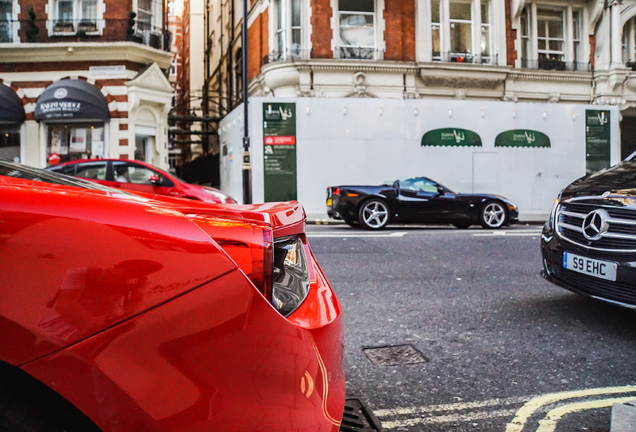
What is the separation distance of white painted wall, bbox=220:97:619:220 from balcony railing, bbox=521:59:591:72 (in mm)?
1768

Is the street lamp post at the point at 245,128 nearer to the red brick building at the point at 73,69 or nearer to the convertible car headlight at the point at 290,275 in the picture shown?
the red brick building at the point at 73,69

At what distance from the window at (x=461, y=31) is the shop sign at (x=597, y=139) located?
5.06 metres

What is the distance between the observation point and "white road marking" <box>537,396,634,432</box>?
245cm

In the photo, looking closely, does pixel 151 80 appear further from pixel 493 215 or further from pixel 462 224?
pixel 493 215

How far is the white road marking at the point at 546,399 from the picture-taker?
2.48m

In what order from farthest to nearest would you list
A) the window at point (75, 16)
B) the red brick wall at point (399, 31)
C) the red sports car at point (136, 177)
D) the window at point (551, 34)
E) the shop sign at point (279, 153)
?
the window at point (551, 34) → the red brick wall at point (399, 31) → the window at point (75, 16) → the shop sign at point (279, 153) → the red sports car at point (136, 177)

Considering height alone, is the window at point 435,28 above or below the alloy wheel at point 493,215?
above

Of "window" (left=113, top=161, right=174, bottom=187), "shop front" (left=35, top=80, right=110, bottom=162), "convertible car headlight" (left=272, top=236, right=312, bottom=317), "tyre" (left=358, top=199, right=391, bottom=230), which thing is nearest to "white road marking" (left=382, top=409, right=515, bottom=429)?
"convertible car headlight" (left=272, top=236, right=312, bottom=317)

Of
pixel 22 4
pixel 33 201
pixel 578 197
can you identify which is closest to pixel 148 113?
pixel 22 4

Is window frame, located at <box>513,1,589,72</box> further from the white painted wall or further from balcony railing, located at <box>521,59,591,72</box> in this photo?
the white painted wall

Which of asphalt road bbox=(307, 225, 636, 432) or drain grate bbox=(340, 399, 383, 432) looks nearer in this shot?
drain grate bbox=(340, 399, 383, 432)

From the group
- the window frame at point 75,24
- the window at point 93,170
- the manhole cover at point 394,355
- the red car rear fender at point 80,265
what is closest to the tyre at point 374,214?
the window at point 93,170

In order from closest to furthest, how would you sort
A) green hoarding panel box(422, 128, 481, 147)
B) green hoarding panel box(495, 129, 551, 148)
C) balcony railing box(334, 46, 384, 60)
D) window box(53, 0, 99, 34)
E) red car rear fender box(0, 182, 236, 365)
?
1. red car rear fender box(0, 182, 236, 365)
2. window box(53, 0, 99, 34)
3. balcony railing box(334, 46, 384, 60)
4. green hoarding panel box(422, 128, 481, 147)
5. green hoarding panel box(495, 129, 551, 148)

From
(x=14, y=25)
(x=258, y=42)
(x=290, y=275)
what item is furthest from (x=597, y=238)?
(x=14, y=25)
